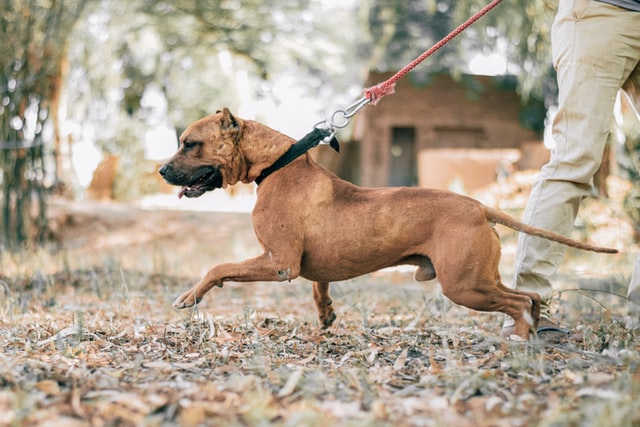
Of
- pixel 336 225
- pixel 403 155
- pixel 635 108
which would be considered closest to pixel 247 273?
pixel 336 225

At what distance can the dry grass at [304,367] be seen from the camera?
2232 millimetres

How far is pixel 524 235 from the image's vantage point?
382 centimetres

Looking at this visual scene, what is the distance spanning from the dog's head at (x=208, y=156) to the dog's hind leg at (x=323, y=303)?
853 millimetres

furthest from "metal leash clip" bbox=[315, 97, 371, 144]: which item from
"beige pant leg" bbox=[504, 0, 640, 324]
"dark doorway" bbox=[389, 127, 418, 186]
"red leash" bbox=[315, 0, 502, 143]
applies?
"dark doorway" bbox=[389, 127, 418, 186]

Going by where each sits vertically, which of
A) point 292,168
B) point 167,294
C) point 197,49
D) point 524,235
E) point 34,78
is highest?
point 197,49

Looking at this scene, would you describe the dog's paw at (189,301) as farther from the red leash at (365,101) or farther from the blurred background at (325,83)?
the blurred background at (325,83)

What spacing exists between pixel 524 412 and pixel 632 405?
1.12ft

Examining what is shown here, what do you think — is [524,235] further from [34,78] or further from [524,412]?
[34,78]

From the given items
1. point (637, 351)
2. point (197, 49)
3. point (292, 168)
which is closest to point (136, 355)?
point (292, 168)

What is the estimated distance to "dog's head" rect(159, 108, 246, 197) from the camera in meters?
3.66

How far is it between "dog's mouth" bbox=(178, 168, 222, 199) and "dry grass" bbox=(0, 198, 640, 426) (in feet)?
2.41

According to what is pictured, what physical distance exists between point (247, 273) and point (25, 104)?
19.6 feet

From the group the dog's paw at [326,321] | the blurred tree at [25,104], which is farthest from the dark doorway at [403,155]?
the dog's paw at [326,321]

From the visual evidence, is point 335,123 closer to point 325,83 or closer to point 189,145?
point 189,145
